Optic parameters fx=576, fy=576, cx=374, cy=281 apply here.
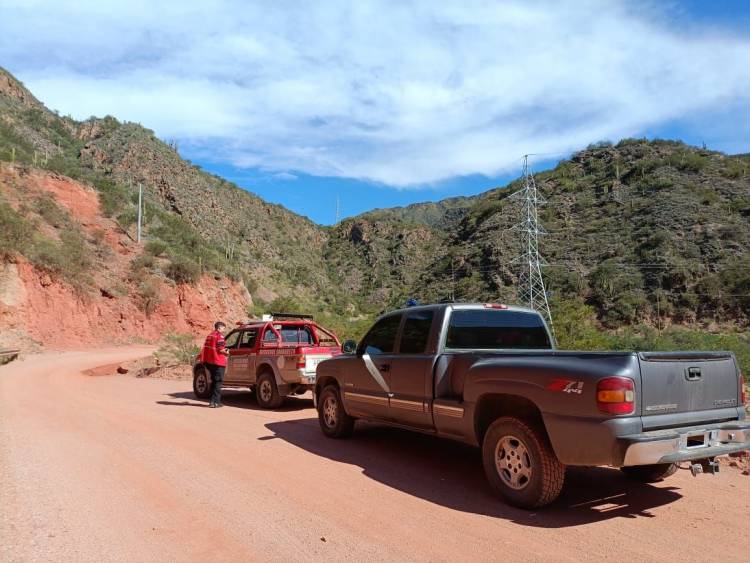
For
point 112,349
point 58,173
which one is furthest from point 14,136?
point 112,349

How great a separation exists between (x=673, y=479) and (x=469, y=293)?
1567 inches

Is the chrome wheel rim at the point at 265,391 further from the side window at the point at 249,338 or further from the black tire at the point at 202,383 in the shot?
the black tire at the point at 202,383

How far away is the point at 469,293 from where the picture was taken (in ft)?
150

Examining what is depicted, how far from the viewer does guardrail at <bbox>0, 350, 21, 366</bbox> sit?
76.7 feet

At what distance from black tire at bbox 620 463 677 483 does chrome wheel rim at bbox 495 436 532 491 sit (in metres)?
1.49

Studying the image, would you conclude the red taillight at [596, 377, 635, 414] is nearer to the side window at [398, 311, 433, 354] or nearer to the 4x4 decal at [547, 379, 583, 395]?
Result: the 4x4 decal at [547, 379, 583, 395]

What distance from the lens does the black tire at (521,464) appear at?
500 centimetres

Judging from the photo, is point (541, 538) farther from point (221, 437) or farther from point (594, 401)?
point (221, 437)

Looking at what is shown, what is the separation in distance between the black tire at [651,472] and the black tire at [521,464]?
138 cm

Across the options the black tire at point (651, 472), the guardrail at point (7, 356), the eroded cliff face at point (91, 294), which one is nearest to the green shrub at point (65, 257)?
the eroded cliff face at point (91, 294)

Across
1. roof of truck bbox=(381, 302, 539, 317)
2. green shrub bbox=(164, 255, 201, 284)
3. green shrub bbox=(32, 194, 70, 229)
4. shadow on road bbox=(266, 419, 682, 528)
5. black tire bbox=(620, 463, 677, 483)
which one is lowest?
shadow on road bbox=(266, 419, 682, 528)

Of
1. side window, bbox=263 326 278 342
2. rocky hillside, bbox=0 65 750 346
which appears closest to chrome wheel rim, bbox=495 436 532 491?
side window, bbox=263 326 278 342

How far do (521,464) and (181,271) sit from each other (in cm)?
4162

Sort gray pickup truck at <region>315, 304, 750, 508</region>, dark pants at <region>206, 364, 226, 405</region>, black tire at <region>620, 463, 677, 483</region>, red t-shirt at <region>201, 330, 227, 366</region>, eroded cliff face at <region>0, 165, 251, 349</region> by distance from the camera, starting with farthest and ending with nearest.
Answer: eroded cliff face at <region>0, 165, 251, 349</region>, red t-shirt at <region>201, 330, 227, 366</region>, dark pants at <region>206, 364, 226, 405</region>, black tire at <region>620, 463, 677, 483</region>, gray pickup truck at <region>315, 304, 750, 508</region>
